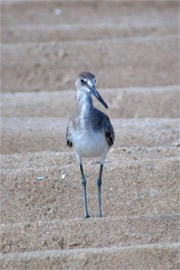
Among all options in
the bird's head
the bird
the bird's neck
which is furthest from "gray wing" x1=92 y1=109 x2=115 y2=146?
the bird's head

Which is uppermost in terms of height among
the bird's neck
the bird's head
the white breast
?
the bird's head

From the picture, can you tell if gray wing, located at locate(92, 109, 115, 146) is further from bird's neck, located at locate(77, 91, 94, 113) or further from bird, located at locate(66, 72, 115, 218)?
bird's neck, located at locate(77, 91, 94, 113)

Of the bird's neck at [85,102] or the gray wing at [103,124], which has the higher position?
the bird's neck at [85,102]

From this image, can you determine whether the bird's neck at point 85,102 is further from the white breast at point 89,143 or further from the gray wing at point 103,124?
the white breast at point 89,143

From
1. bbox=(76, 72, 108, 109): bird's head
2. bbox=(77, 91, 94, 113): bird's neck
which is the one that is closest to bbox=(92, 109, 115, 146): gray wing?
bbox=(77, 91, 94, 113): bird's neck

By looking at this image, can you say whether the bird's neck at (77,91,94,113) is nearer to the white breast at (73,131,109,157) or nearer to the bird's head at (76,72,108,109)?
the bird's head at (76,72,108,109)

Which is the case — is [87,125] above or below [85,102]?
below

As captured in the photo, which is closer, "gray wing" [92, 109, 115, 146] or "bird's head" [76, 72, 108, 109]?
"bird's head" [76, 72, 108, 109]

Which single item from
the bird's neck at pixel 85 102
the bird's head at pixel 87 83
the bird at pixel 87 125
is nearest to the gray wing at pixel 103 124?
the bird at pixel 87 125

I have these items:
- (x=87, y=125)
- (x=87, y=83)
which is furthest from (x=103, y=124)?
(x=87, y=83)

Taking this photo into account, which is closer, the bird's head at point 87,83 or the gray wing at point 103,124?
the bird's head at point 87,83

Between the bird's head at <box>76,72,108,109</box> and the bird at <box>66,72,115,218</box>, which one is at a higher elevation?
the bird's head at <box>76,72,108,109</box>

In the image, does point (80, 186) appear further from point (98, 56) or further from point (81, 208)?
point (98, 56)

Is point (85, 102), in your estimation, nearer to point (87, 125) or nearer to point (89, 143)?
point (87, 125)
